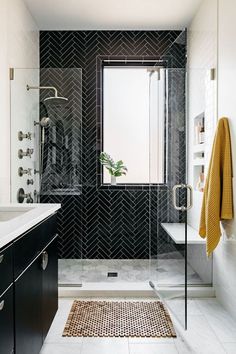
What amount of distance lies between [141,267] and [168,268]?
1026 millimetres

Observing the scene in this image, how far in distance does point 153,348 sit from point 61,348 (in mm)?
561

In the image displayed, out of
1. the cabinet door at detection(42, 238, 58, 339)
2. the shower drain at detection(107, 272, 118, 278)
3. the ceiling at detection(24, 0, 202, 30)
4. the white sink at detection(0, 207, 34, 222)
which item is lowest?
the shower drain at detection(107, 272, 118, 278)

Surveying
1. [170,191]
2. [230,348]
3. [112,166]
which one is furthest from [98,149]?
[230,348]

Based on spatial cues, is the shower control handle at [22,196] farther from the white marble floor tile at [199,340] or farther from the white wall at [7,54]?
the white marble floor tile at [199,340]

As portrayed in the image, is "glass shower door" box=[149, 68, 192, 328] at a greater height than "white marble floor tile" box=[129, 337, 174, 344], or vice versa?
"glass shower door" box=[149, 68, 192, 328]

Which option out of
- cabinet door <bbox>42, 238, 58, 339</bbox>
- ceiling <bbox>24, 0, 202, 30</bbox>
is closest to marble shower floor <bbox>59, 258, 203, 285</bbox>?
cabinet door <bbox>42, 238, 58, 339</bbox>

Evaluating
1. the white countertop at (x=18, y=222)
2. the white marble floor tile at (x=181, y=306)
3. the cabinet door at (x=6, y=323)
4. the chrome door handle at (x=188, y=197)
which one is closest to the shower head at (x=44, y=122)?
the white countertop at (x=18, y=222)

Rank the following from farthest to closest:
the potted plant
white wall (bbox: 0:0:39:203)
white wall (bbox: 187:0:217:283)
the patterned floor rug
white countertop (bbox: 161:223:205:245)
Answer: the potted plant
white wall (bbox: 187:0:217:283)
white wall (bbox: 0:0:39:203)
white countertop (bbox: 161:223:205:245)
the patterned floor rug

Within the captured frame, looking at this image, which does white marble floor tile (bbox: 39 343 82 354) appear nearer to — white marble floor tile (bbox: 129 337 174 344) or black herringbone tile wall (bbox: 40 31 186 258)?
white marble floor tile (bbox: 129 337 174 344)

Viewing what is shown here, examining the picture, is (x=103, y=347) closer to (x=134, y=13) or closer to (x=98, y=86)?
(x=98, y=86)

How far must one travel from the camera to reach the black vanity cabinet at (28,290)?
134cm

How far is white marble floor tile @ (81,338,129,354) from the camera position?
211 cm

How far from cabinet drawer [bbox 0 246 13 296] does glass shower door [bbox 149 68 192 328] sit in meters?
1.38

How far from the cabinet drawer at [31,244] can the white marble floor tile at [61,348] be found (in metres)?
0.65
